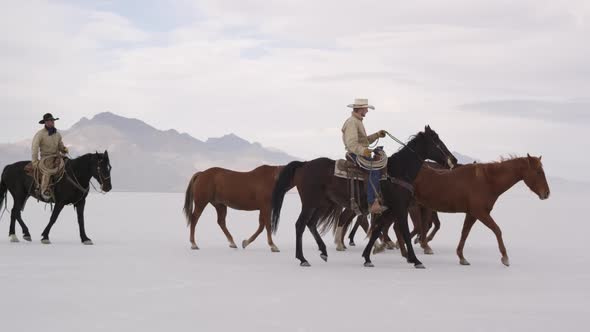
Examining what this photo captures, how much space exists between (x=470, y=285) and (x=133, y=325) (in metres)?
4.87

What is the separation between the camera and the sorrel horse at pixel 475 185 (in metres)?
12.4

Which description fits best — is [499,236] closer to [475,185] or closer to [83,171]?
[475,185]

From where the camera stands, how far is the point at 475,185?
12.5 m

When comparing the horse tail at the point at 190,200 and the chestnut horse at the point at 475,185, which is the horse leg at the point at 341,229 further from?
the horse tail at the point at 190,200

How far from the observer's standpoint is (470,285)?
9961mm

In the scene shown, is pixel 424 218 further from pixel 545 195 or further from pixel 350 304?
pixel 350 304

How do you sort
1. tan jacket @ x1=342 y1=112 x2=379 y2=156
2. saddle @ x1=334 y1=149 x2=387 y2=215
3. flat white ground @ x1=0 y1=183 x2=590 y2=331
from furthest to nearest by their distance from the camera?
saddle @ x1=334 y1=149 x2=387 y2=215
tan jacket @ x1=342 y1=112 x2=379 y2=156
flat white ground @ x1=0 y1=183 x2=590 y2=331

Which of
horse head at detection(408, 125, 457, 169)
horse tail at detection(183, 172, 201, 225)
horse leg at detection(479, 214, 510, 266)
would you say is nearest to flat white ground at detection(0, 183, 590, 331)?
horse leg at detection(479, 214, 510, 266)

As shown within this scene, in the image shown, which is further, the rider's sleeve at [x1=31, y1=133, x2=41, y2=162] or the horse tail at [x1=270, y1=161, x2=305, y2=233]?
the rider's sleeve at [x1=31, y1=133, x2=41, y2=162]

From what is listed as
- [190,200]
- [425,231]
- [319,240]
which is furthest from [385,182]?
[190,200]

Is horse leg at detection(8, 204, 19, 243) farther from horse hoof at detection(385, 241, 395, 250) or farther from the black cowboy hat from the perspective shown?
horse hoof at detection(385, 241, 395, 250)

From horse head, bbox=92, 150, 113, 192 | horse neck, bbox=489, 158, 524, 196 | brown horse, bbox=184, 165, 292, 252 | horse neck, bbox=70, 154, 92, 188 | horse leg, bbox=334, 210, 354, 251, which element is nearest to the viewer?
horse neck, bbox=489, 158, 524, 196

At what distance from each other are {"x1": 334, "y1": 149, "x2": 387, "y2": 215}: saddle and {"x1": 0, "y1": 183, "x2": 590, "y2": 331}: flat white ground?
1.11 meters

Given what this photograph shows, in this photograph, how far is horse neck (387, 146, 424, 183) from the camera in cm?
1230
